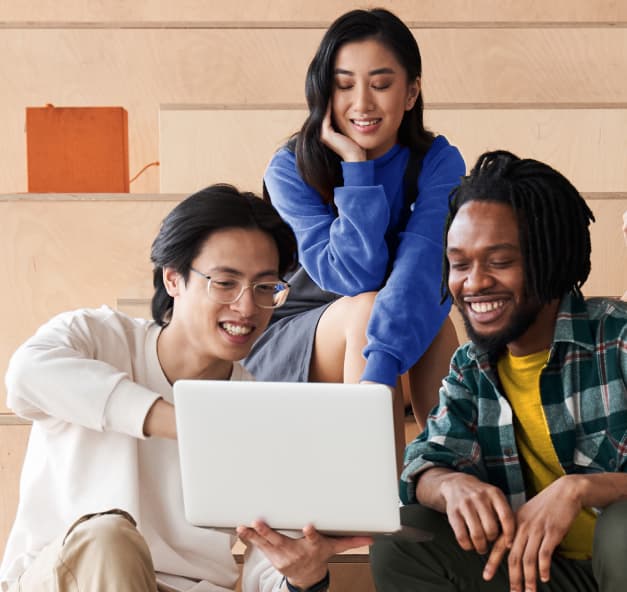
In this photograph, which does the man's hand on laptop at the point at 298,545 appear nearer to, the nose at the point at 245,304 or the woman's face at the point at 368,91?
the nose at the point at 245,304

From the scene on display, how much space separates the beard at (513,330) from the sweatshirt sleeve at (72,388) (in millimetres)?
340

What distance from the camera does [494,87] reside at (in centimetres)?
236

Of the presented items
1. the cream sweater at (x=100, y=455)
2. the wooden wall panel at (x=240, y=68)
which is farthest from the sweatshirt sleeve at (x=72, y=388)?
the wooden wall panel at (x=240, y=68)

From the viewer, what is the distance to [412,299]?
1.49 metres

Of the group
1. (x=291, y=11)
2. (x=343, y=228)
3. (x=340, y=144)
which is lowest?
(x=343, y=228)

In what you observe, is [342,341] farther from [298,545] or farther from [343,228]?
[298,545]

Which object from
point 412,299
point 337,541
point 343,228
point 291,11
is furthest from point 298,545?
point 291,11

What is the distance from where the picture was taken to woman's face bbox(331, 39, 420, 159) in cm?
166

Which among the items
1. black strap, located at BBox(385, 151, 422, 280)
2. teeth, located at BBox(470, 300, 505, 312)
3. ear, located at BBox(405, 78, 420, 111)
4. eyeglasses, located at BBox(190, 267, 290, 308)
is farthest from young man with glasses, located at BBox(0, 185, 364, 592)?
ear, located at BBox(405, 78, 420, 111)

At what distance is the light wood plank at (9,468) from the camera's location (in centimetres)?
162

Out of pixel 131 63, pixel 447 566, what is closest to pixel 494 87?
pixel 131 63

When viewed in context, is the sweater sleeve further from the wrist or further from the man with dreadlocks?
the wrist

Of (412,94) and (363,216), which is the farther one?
(412,94)

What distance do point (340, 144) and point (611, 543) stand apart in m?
0.79
